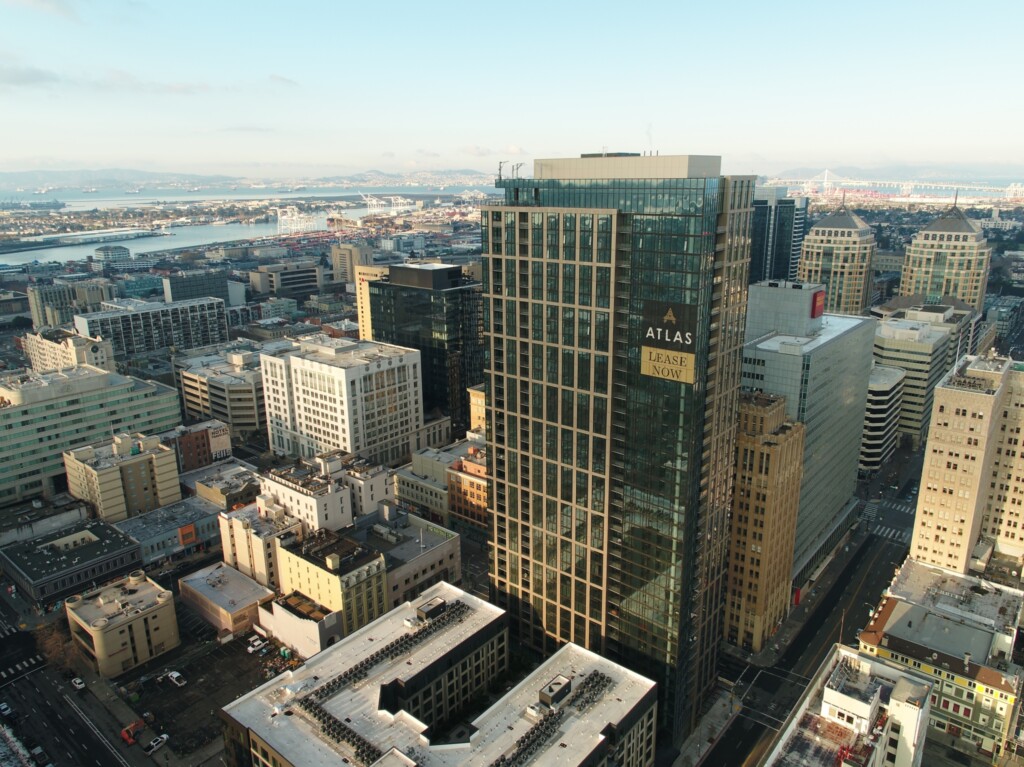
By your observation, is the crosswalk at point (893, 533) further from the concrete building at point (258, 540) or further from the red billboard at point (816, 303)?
the concrete building at point (258, 540)

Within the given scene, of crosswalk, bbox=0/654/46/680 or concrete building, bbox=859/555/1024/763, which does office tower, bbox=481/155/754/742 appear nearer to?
concrete building, bbox=859/555/1024/763

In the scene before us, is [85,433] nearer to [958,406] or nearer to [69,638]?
[69,638]

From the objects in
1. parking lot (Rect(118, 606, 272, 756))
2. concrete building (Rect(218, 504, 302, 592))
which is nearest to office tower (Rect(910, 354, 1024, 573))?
concrete building (Rect(218, 504, 302, 592))

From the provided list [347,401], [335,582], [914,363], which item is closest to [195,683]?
[335,582]

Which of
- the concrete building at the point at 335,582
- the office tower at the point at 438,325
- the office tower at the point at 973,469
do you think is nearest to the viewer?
the concrete building at the point at 335,582

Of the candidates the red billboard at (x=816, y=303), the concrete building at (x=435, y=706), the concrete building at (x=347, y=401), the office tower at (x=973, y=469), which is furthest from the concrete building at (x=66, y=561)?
the office tower at (x=973, y=469)
